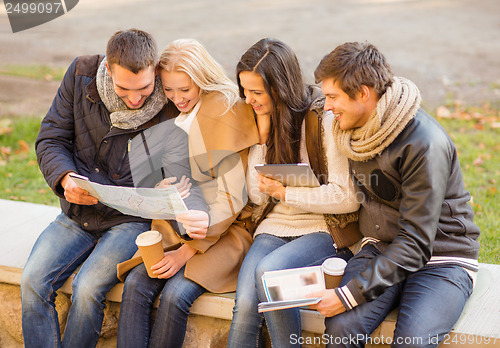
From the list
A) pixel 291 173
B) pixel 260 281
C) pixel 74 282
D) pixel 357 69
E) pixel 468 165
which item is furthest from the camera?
pixel 468 165

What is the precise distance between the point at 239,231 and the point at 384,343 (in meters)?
0.94

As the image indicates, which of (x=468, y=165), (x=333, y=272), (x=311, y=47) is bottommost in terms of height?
(x=468, y=165)

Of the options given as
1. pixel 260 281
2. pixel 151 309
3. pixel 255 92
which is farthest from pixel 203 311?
pixel 255 92

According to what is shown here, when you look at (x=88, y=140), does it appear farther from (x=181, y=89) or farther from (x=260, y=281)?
(x=260, y=281)

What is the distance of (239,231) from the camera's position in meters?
3.00

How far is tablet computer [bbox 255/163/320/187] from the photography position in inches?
104

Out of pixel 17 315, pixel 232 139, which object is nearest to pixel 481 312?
pixel 232 139

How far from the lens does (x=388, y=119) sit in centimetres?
241

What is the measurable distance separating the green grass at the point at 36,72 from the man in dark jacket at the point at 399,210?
19.2 ft

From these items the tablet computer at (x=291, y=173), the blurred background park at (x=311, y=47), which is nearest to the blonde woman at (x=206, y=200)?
the tablet computer at (x=291, y=173)

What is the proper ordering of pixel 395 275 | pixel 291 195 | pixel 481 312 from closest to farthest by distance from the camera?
pixel 395 275 < pixel 481 312 < pixel 291 195

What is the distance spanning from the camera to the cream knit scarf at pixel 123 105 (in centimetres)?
304

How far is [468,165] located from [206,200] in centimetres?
288

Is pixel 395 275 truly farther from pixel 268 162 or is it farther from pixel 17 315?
pixel 17 315
